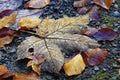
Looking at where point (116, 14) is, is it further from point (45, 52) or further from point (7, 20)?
point (7, 20)

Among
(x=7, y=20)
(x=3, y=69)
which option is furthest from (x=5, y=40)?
(x=3, y=69)

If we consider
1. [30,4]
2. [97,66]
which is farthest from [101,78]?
[30,4]

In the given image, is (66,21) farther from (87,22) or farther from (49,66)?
(49,66)

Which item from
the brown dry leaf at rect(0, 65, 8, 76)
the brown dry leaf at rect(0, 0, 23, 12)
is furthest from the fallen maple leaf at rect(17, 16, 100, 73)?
the brown dry leaf at rect(0, 0, 23, 12)

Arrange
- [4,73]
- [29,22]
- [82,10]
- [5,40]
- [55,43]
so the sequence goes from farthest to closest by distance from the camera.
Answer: [82,10] < [29,22] < [5,40] < [55,43] < [4,73]

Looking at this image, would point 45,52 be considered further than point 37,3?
No

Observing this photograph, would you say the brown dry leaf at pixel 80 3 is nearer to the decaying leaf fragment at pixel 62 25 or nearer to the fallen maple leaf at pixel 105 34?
the decaying leaf fragment at pixel 62 25
